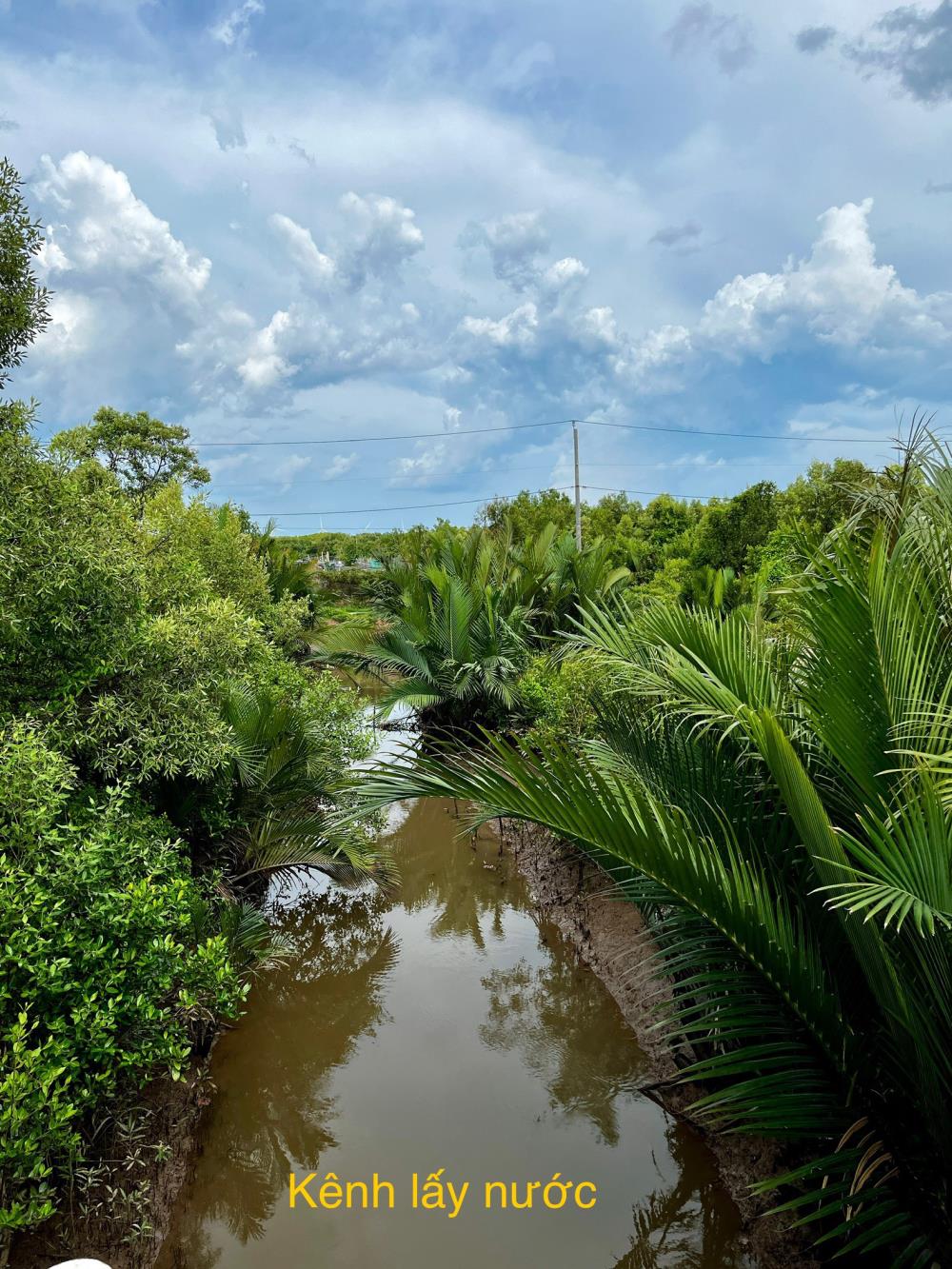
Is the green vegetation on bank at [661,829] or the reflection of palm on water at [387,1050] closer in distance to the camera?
the green vegetation on bank at [661,829]

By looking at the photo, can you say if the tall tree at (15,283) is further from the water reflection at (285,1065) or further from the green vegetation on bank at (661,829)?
the water reflection at (285,1065)

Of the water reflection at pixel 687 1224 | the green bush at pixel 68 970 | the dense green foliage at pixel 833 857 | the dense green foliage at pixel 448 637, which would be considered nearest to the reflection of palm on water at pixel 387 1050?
the water reflection at pixel 687 1224

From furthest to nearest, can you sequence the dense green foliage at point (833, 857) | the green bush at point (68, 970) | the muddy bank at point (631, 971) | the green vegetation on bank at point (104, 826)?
the muddy bank at point (631, 971) → the green vegetation on bank at point (104, 826) → the green bush at point (68, 970) → the dense green foliage at point (833, 857)

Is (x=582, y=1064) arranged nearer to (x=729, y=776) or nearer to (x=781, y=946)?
(x=729, y=776)

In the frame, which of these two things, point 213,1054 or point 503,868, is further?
point 503,868

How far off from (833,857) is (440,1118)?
117 inches

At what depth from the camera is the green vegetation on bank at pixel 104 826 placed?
295cm

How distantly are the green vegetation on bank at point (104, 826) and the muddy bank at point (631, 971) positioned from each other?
1.95 meters

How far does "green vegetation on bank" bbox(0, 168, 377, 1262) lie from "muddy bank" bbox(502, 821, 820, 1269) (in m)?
1.95

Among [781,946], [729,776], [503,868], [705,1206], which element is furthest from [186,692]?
[503,868]

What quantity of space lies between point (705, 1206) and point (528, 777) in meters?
2.53

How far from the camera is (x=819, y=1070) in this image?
276 cm

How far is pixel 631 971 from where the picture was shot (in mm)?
5453

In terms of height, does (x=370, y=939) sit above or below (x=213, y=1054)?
above
